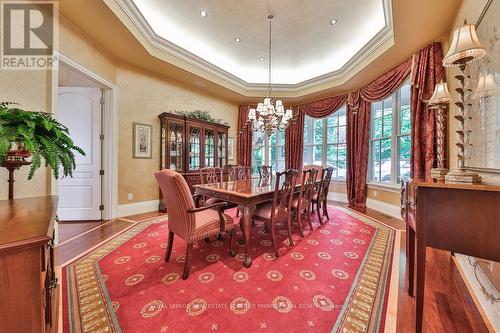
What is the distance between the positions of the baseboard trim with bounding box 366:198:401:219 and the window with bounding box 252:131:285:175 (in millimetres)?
2655

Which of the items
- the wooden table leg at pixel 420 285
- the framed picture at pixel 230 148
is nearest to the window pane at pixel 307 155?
the framed picture at pixel 230 148

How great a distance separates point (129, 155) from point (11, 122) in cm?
279

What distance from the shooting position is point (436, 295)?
1.56 meters

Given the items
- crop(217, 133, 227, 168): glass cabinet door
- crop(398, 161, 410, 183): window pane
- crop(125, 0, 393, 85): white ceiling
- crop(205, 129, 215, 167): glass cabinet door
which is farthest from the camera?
crop(217, 133, 227, 168): glass cabinet door

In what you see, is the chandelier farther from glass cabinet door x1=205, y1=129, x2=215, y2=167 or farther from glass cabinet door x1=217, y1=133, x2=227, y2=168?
glass cabinet door x1=217, y1=133, x2=227, y2=168

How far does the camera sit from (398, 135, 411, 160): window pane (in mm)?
3753

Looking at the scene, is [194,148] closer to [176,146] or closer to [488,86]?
[176,146]

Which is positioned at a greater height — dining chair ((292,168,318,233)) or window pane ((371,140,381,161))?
window pane ((371,140,381,161))

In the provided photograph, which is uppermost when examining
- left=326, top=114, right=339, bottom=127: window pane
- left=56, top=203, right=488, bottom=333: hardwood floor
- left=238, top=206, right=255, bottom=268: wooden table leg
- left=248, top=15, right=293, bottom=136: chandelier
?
left=326, top=114, right=339, bottom=127: window pane

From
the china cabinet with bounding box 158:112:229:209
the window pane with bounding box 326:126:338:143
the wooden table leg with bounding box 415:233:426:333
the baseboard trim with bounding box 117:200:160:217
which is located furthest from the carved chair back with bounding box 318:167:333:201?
the baseboard trim with bounding box 117:200:160:217

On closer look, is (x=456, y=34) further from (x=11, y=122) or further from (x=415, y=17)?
(x=11, y=122)

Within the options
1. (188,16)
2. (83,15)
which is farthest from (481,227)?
(83,15)

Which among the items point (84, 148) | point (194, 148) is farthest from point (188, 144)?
point (84, 148)

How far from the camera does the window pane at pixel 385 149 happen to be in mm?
4176
